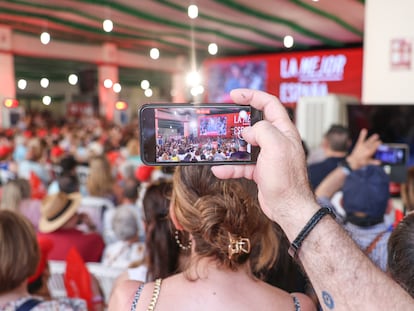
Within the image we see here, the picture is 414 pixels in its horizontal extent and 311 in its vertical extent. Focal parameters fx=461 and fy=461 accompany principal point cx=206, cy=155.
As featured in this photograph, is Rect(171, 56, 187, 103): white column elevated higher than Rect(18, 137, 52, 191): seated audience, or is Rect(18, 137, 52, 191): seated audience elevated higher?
Rect(171, 56, 187, 103): white column

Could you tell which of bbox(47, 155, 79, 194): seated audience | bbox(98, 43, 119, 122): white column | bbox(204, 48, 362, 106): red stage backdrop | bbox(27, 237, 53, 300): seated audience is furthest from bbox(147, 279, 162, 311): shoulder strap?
bbox(98, 43, 119, 122): white column

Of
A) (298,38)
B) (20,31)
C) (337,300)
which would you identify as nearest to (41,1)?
(20,31)

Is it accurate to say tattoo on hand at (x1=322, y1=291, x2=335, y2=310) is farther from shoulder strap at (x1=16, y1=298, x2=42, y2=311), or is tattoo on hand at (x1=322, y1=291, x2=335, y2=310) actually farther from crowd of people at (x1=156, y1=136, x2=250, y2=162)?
shoulder strap at (x1=16, y1=298, x2=42, y2=311)

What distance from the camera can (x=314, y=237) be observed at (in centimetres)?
77

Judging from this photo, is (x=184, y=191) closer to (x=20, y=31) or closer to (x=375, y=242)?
(x=375, y=242)

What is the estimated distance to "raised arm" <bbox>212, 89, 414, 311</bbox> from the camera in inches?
29.3

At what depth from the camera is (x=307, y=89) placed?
1159 cm

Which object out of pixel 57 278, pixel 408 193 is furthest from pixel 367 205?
pixel 57 278

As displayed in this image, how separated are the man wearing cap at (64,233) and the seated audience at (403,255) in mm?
2205

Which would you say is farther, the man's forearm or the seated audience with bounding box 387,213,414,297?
the seated audience with bounding box 387,213,414,297

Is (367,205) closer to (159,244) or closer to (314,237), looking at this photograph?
(159,244)

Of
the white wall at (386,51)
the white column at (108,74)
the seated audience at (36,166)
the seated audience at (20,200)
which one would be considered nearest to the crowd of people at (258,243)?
the seated audience at (20,200)

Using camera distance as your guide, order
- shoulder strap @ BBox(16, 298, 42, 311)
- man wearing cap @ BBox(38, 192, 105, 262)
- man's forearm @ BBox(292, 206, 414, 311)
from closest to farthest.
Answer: man's forearm @ BBox(292, 206, 414, 311) < shoulder strap @ BBox(16, 298, 42, 311) < man wearing cap @ BBox(38, 192, 105, 262)

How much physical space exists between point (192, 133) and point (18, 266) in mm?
981
